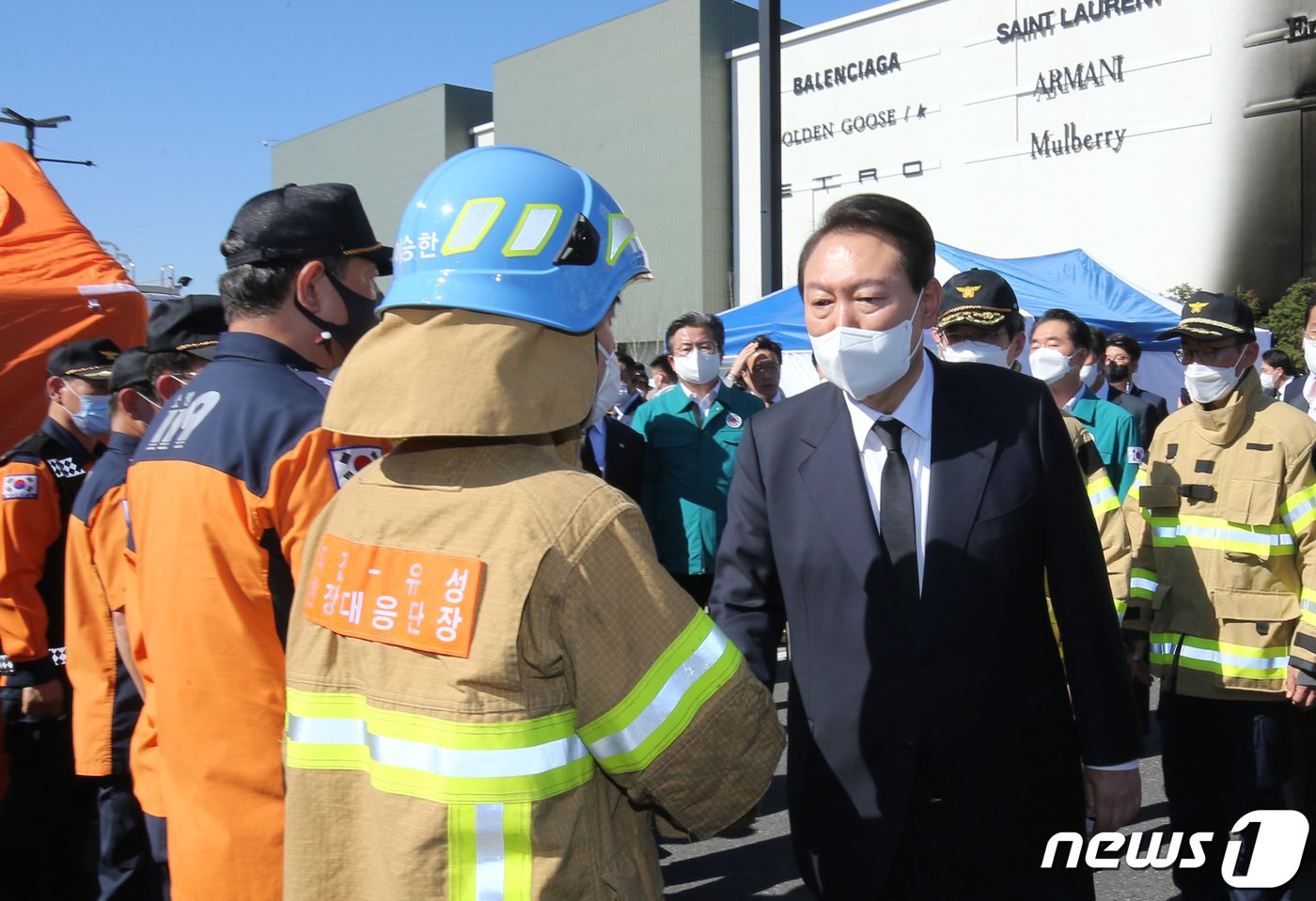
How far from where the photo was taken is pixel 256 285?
2.21m

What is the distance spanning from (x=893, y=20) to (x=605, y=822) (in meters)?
36.8

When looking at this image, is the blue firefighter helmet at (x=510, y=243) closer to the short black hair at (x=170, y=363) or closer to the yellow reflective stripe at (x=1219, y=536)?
the short black hair at (x=170, y=363)

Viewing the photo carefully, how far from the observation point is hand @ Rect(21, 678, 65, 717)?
383 cm

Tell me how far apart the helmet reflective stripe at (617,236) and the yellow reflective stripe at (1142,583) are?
2892mm

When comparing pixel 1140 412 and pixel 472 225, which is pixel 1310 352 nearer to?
pixel 1140 412

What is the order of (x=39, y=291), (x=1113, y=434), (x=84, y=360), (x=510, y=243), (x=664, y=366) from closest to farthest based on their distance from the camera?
1. (x=510, y=243)
2. (x=84, y=360)
3. (x=1113, y=434)
4. (x=39, y=291)
5. (x=664, y=366)

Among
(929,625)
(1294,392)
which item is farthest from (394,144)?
(929,625)

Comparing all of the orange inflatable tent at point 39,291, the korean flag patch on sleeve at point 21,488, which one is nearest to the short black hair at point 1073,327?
the korean flag patch on sleeve at point 21,488

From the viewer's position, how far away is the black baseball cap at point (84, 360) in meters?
4.24

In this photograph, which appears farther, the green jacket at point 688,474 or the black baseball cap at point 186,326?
the green jacket at point 688,474

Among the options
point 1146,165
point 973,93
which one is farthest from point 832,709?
point 973,93

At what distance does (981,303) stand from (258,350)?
95.2 inches

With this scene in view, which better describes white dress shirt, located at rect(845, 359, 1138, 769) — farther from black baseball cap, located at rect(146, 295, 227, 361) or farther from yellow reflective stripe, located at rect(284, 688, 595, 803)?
black baseball cap, located at rect(146, 295, 227, 361)

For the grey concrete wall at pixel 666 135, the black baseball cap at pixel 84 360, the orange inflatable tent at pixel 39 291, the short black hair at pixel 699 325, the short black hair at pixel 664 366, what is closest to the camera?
the black baseball cap at pixel 84 360
